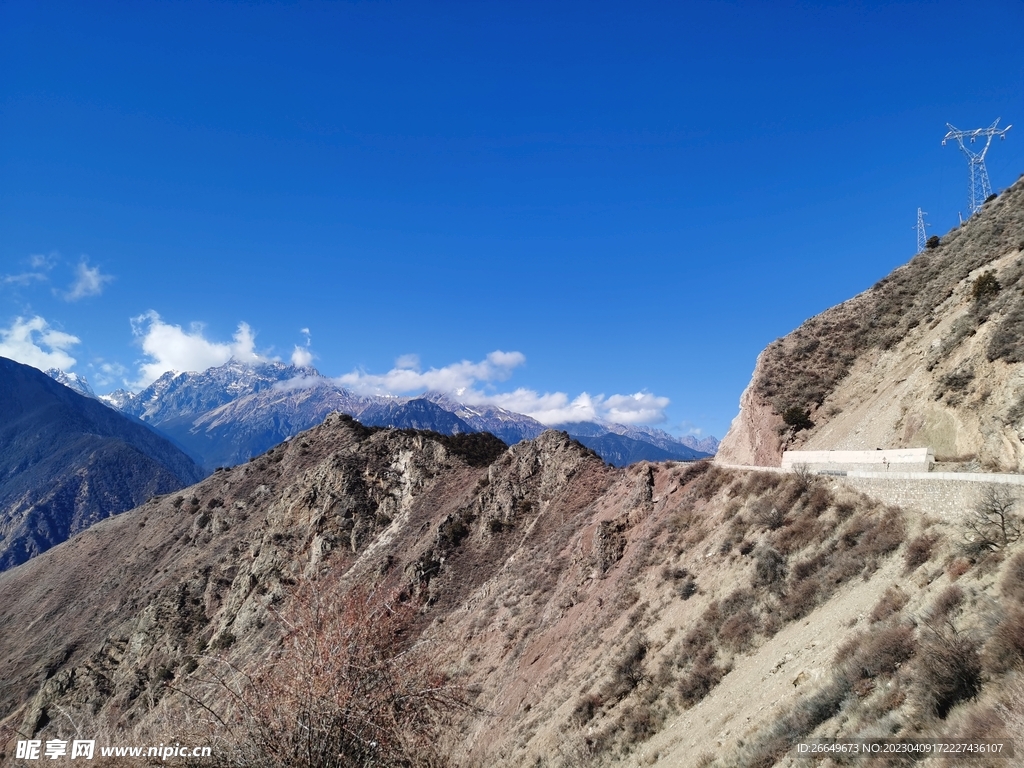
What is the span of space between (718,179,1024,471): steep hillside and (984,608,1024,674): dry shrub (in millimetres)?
11927

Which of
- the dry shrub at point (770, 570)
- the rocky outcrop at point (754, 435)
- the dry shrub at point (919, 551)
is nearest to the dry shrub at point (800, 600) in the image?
the dry shrub at point (770, 570)

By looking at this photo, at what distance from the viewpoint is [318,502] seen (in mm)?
55938

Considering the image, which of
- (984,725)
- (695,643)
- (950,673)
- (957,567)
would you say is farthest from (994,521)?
(695,643)

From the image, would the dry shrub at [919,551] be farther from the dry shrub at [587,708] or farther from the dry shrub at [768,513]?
the dry shrub at [587,708]

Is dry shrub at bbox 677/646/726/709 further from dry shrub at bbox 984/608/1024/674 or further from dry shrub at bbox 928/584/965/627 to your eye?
dry shrub at bbox 984/608/1024/674

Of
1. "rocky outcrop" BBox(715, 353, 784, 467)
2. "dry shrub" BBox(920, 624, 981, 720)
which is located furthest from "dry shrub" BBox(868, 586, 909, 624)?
"rocky outcrop" BBox(715, 353, 784, 467)

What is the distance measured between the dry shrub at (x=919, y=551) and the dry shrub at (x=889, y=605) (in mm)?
1098

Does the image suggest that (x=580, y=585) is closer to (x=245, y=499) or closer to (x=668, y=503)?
(x=668, y=503)

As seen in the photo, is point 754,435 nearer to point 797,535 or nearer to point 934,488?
point 797,535

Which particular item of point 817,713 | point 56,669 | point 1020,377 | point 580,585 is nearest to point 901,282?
point 1020,377

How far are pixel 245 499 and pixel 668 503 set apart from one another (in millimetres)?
55242

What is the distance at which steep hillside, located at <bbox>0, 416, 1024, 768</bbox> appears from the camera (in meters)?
10.0

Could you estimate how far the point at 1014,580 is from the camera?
10.8 m

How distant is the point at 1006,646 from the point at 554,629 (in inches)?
839
